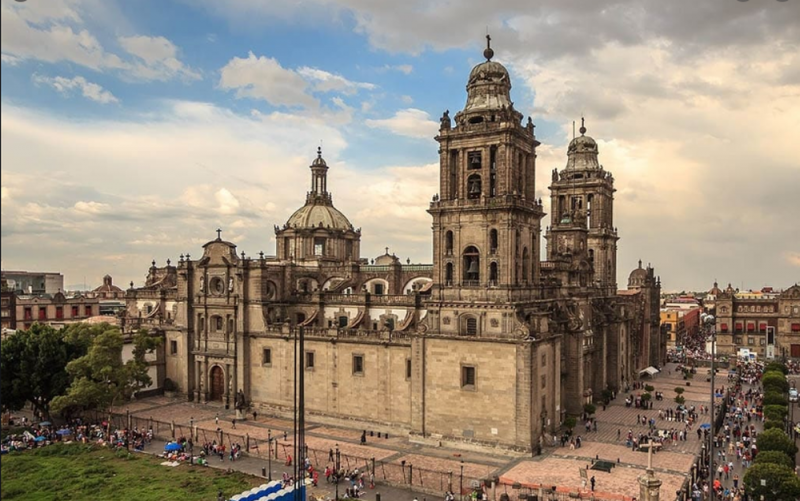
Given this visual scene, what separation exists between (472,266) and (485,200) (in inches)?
190


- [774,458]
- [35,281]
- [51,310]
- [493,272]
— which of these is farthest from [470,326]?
[35,281]

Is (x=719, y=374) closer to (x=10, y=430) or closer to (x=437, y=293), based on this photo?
(x=437, y=293)

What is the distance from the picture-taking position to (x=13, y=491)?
35094 millimetres

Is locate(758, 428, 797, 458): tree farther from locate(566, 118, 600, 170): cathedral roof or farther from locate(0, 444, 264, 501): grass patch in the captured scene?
locate(566, 118, 600, 170): cathedral roof

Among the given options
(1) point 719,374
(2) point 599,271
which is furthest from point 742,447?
(1) point 719,374

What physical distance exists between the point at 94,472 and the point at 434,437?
21.8m

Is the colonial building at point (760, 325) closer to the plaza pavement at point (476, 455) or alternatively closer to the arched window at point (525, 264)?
the plaza pavement at point (476, 455)

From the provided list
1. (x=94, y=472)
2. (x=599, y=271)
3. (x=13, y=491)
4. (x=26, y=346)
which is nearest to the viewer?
(x=13, y=491)

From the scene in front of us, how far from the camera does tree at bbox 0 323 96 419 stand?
153 feet

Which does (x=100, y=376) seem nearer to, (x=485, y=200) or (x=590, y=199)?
(x=485, y=200)

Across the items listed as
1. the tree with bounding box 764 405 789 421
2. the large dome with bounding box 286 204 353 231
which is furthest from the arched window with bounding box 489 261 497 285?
the large dome with bounding box 286 204 353 231

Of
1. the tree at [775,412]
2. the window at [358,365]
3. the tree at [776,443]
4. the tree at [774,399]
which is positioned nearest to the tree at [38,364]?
the window at [358,365]

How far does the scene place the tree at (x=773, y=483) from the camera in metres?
31.7

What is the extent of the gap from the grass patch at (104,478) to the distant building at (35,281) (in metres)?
68.9
